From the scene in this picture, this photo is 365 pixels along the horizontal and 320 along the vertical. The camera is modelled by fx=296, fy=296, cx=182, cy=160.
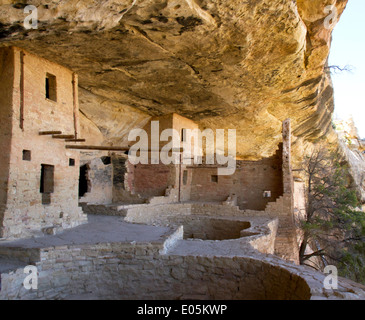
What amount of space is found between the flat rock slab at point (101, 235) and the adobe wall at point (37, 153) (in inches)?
11.0

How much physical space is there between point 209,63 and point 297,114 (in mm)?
5834

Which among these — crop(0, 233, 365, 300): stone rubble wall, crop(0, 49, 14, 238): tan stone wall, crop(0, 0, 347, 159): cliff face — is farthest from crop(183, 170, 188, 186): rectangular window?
crop(0, 49, 14, 238): tan stone wall

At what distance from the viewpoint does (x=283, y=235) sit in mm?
8789

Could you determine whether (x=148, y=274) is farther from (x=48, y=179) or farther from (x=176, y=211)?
(x=176, y=211)

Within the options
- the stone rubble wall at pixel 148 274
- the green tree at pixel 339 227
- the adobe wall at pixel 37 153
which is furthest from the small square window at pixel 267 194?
the adobe wall at pixel 37 153

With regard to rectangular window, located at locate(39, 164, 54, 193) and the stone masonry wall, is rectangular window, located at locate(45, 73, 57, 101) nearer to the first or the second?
rectangular window, located at locate(39, 164, 54, 193)

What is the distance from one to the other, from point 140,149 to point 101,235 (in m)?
2.09

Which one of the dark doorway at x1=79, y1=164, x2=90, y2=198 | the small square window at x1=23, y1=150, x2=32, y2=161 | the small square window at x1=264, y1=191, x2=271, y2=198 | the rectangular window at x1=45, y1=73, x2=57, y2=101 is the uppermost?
the rectangular window at x1=45, y1=73, x2=57, y2=101

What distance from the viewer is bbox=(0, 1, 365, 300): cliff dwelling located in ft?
14.5

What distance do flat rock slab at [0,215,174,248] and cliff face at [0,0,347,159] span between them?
3.11 meters

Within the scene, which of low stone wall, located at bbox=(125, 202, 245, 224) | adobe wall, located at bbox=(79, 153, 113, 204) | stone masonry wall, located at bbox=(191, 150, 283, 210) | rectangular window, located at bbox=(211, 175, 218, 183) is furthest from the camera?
rectangular window, located at bbox=(211, 175, 218, 183)

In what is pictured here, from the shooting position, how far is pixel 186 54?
616 centimetres

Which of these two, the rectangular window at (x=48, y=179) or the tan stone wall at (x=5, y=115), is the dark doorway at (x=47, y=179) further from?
the tan stone wall at (x=5, y=115)
